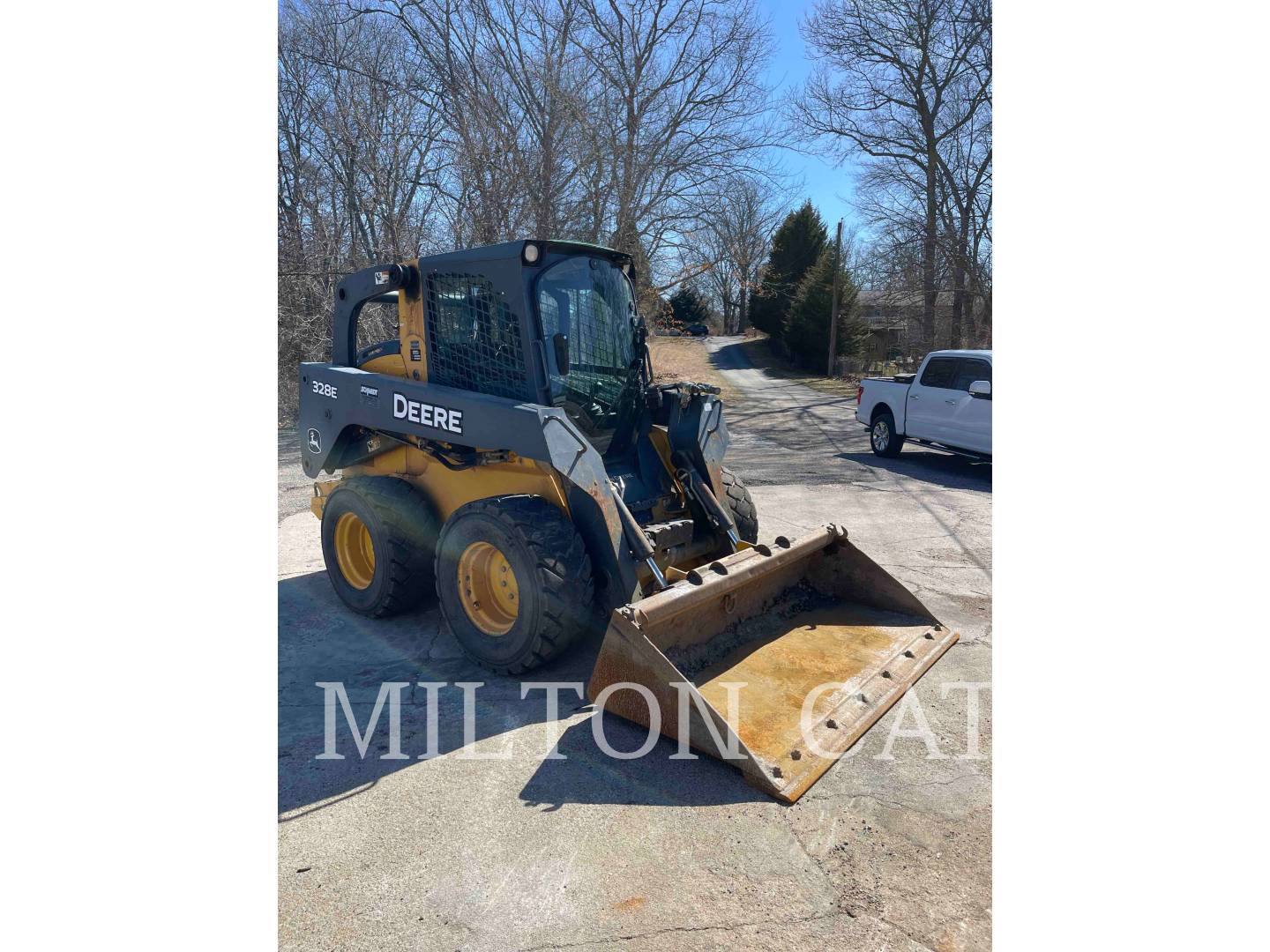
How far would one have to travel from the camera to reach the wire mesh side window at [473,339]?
4.61 meters

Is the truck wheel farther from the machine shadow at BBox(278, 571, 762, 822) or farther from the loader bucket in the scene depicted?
the machine shadow at BBox(278, 571, 762, 822)

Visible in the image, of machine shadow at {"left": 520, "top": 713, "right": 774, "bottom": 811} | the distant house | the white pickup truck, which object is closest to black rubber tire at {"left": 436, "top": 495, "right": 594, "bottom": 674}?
machine shadow at {"left": 520, "top": 713, "right": 774, "bottom": 811}

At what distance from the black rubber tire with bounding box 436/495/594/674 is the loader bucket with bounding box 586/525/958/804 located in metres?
0.43

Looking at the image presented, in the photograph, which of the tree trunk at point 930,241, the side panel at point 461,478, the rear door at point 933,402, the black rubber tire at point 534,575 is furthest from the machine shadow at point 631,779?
the tree trunk at point 930,241

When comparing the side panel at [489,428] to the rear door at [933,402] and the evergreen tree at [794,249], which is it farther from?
the evergreen tree at [794,249]

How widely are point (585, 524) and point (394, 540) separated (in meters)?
1.45

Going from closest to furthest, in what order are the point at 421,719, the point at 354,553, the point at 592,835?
the point at 592,835, the point at 421,719, the point at 354,553

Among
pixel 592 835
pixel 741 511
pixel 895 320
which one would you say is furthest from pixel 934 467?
pixel 895 320

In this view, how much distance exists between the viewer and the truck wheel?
1231 cm

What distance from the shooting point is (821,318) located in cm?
3309

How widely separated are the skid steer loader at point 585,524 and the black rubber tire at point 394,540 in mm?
15

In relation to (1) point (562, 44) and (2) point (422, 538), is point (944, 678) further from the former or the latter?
(1) point (562, 44)

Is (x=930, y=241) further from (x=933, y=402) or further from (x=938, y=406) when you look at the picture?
(x=938, y=406)

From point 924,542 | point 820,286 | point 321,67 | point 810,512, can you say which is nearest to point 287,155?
point 321,67
